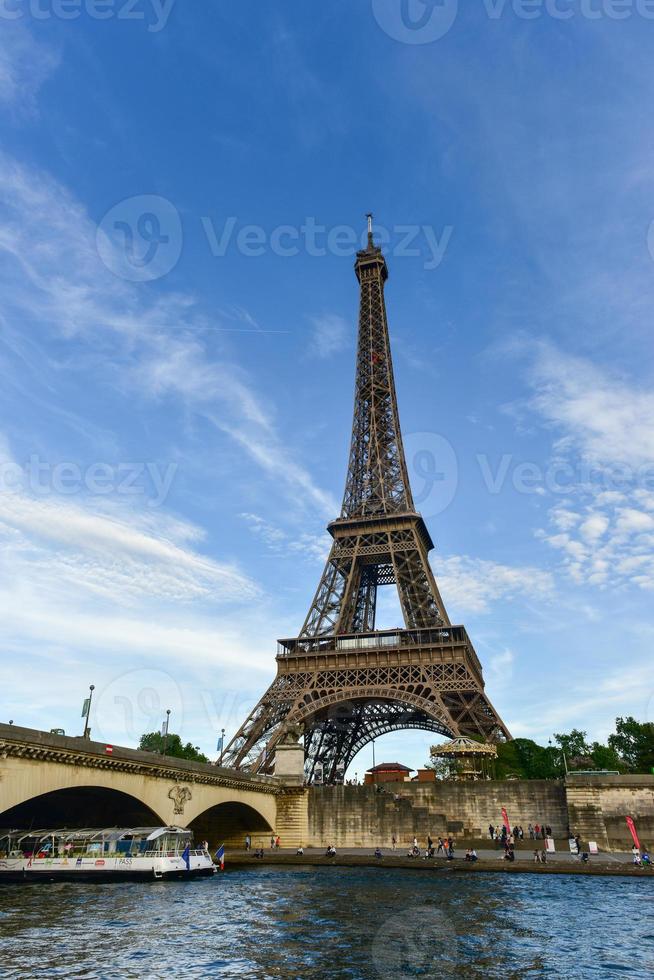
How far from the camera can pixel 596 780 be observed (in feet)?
Answer: 178

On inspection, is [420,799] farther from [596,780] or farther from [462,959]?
[462,959]

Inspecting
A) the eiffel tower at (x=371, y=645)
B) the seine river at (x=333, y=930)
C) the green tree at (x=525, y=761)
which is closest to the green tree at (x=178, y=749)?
the eiffel tower at (x=371, y=645)

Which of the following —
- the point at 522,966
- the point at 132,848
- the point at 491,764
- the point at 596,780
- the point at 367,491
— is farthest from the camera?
the point at 367,491

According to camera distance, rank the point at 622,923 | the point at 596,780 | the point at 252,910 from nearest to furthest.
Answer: the point at 622,923 → the point at 252,910 → the point at 596,780

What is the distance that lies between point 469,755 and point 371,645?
680 inches

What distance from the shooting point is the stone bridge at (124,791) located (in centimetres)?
3147

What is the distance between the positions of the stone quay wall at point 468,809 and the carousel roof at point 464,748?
263 cm

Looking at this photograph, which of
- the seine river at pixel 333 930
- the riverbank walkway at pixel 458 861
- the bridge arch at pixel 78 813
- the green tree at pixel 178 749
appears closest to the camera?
the seine river at pixel 333 930

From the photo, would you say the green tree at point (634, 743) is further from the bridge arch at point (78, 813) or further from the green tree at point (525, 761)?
the bridge arch at point (78, 813)

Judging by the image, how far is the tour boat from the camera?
134ft

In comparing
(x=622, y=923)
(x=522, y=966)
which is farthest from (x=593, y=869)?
(x=522, y=966)

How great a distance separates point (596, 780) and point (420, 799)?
14.5 meters

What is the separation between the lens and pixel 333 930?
2494cm

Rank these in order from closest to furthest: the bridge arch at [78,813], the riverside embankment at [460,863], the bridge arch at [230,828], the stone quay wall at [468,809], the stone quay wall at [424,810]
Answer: the riverside embankment at [460,863]
the bridge arch at [78,813]
the stone quay wall at [468,809]
the stone quay wall at [424,810]
the bridge arch at [230,828]
